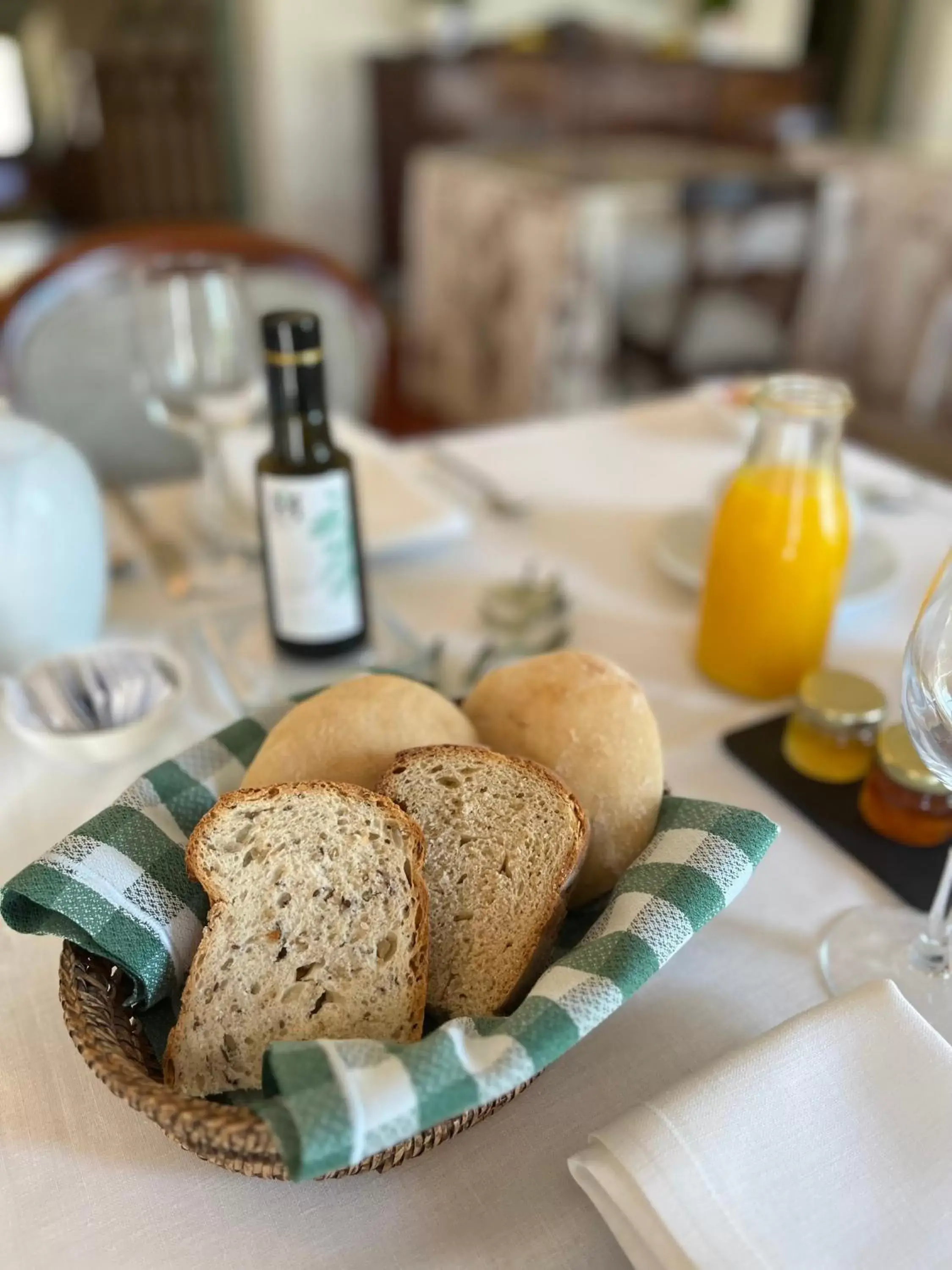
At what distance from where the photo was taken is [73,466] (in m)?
0.63

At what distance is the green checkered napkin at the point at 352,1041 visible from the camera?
0.30 metres

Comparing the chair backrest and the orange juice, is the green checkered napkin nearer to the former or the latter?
the orange juice

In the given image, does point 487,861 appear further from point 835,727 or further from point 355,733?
point 835,727

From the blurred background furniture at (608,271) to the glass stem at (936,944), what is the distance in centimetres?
205

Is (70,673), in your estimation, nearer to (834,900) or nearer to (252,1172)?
(252,1172)

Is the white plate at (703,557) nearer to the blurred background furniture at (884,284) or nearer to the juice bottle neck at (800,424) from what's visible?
the juice bottle neck at (800,424)

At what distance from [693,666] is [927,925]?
264 mm

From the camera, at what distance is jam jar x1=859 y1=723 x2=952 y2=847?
19.8 inches

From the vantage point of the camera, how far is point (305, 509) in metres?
0.59

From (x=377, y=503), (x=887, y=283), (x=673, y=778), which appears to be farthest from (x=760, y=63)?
(x=673, y=778)

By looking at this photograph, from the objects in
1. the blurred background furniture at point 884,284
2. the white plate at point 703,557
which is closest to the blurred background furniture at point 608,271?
the blurred background furniture at point 884,284

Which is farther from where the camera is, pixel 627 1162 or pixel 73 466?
pixel 73 466

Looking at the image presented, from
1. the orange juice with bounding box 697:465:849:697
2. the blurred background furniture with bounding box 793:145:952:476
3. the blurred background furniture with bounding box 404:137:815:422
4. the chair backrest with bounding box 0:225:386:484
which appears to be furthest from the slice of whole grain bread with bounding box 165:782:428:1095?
the blurred background furniture with bounding box 404:137:815:422

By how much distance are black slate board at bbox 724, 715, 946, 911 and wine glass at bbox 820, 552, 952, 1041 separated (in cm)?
1
